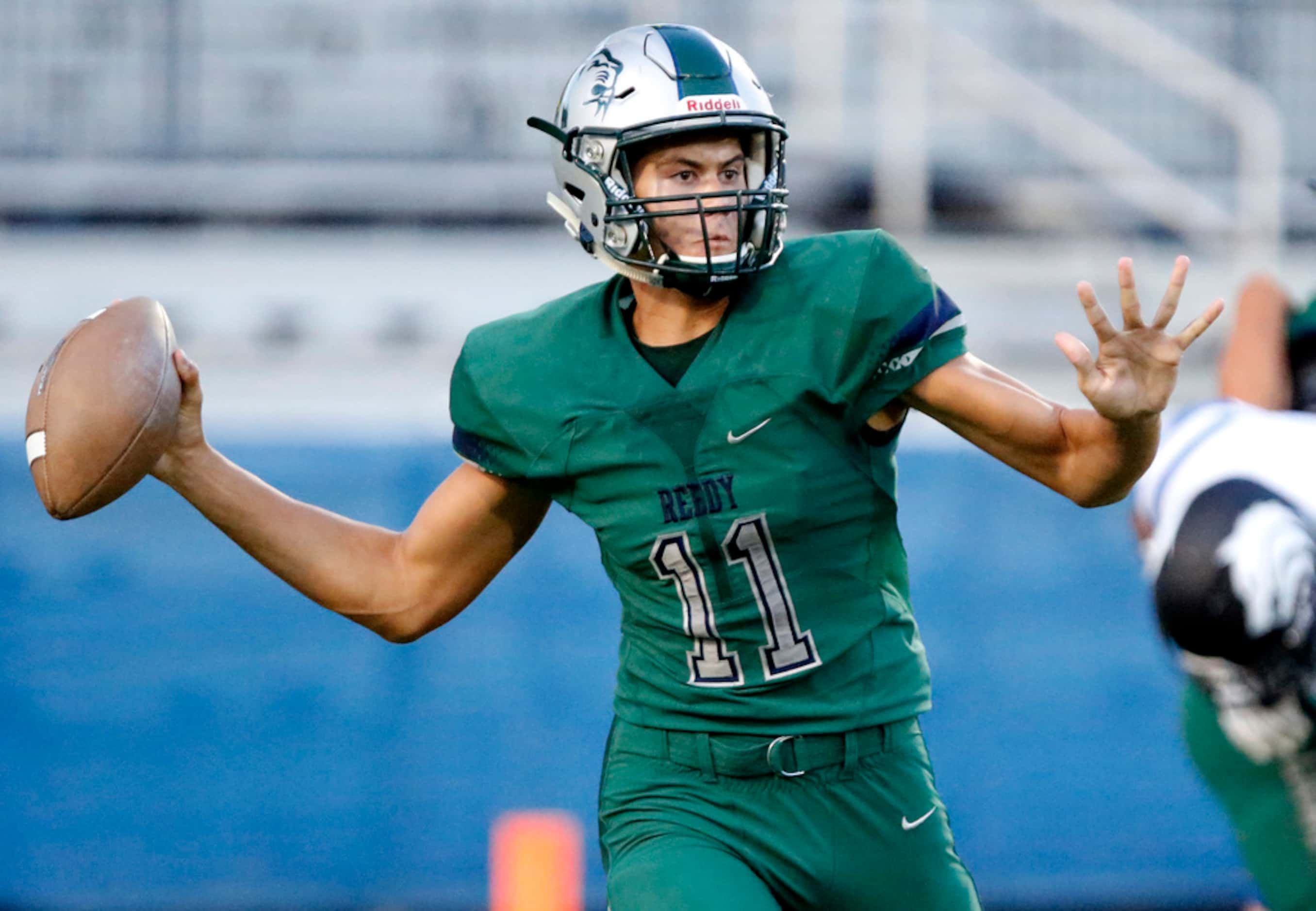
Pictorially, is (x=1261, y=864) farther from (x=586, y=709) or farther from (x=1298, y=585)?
(x=586, y=709)

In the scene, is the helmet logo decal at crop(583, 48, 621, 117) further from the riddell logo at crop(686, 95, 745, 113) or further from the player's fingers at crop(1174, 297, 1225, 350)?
the player's fingers at crop(1174, 297, 1225, 350)

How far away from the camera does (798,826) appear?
232 centimetres

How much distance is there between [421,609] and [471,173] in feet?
15.7

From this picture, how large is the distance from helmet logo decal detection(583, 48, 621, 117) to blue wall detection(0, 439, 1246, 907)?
10.8ft

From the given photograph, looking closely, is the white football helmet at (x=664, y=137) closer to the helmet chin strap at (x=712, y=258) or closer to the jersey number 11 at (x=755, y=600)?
the helmet chin strap at (x=712, y=258)

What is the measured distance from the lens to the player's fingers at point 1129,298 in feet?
7.04

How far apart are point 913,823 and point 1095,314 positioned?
2.61ft

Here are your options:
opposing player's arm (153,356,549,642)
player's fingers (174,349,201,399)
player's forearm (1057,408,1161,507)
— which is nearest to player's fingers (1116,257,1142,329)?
player's forearm (1057,408,1161,507)

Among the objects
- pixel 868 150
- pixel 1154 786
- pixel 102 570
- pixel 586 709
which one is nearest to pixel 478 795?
pixel 586 709

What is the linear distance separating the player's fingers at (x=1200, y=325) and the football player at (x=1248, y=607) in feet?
2.15

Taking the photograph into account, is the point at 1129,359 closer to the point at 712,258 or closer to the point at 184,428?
the point at 712,258

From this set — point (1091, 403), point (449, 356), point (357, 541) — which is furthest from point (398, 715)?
point (1091, 403)

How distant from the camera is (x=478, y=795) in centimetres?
562

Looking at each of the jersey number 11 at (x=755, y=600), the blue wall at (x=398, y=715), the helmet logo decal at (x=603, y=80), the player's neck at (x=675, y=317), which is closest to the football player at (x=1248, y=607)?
the jersey number 11 at (x=755, y=600)
